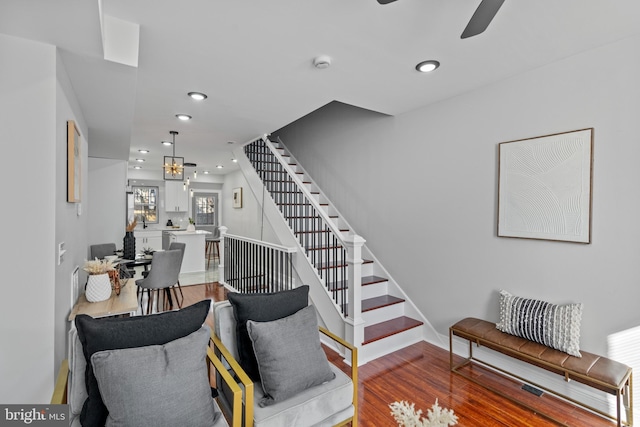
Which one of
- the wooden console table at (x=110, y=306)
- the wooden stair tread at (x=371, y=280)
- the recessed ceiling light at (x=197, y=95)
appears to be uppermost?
the recessed ceiling light at (x=197, y=95)

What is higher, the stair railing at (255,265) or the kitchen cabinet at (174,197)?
the kitchen cabinet at (174,197)

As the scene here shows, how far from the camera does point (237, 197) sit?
809cm

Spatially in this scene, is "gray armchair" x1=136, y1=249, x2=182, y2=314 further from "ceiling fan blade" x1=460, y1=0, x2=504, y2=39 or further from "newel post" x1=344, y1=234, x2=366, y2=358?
"ceiling fan blade" x1=460, y1=0, x2=504, y2=39

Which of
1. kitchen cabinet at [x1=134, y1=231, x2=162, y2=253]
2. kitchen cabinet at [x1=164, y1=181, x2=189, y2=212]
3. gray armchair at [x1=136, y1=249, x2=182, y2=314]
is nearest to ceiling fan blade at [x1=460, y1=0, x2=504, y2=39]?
gray armchair at [x1=136, y1=249, x2=182, y2=314]

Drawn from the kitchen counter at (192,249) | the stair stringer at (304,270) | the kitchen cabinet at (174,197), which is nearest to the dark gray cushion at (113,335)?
the stair stringer at (304,270)

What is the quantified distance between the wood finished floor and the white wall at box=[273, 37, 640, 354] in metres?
0.48

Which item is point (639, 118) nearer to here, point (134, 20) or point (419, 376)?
point (419, 376)

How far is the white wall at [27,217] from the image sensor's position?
1.57 meters

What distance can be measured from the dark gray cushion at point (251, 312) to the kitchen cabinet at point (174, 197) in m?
8.48

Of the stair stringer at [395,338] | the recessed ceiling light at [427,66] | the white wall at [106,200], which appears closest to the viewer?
the recessed ceiling light at [427,66]

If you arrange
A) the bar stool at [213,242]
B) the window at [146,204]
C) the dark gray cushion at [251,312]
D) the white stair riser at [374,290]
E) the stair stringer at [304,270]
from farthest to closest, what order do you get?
1. the window at [146,204]
2. the bar stool at [213,242]
3. the white stair riser at [374,290]
4. the stair stringer at [304,270]
5. the dark gray cushion at [251,312]

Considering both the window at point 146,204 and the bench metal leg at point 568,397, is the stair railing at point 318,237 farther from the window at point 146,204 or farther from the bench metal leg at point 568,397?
the window at point 146,204

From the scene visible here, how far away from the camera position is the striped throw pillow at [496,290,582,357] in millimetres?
2232

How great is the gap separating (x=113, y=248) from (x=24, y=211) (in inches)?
146
